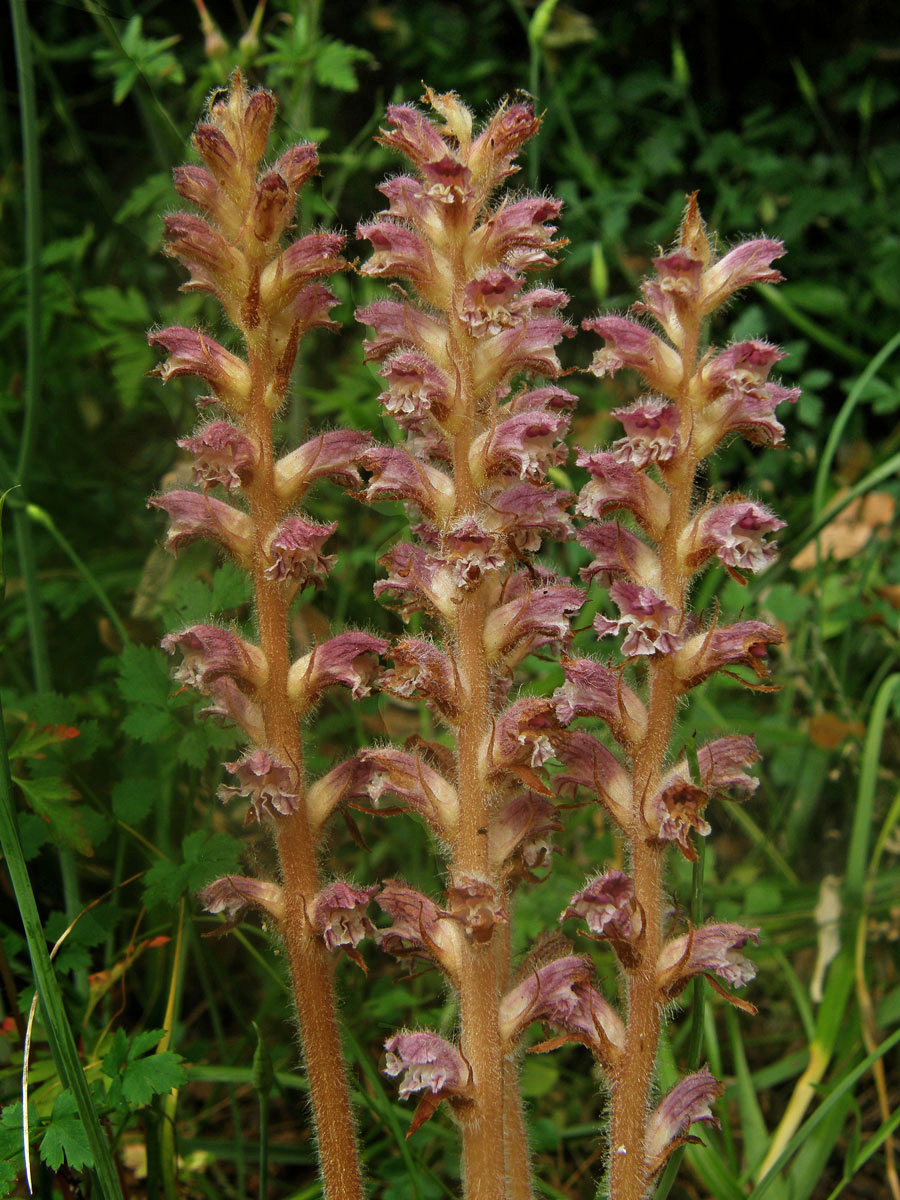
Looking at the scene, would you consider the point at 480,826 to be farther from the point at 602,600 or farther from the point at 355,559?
the point at 602,600

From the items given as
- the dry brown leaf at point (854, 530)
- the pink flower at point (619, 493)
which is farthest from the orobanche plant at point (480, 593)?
the dry brown leaf at point (854, 530)

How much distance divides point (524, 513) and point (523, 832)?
423 millimetres

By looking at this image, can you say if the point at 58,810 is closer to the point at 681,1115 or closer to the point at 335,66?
the point at 681,1115

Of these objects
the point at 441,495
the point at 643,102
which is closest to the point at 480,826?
the point at 441,495

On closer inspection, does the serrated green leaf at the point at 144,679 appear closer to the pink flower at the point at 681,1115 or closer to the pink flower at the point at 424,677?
the pink flower at the point at 424,677

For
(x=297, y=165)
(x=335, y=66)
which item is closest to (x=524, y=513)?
(x=297, y=165)

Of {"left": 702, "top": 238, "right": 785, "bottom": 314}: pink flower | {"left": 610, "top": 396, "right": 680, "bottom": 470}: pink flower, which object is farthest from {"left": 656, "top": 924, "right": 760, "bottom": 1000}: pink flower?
{"left": 702, "top": 238, "right": 785, "bottom": 314}: pink flower

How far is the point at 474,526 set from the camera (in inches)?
53.7

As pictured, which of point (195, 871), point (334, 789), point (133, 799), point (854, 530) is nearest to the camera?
point (334, 789)

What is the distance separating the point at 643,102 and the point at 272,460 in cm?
323

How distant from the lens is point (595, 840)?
238cm

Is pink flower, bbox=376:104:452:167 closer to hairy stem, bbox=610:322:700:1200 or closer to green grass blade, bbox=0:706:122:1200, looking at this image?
hairy stem, bbox=610:322:700:1200

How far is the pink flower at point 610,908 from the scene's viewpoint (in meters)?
1.37

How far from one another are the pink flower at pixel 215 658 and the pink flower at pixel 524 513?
37 centimetres
